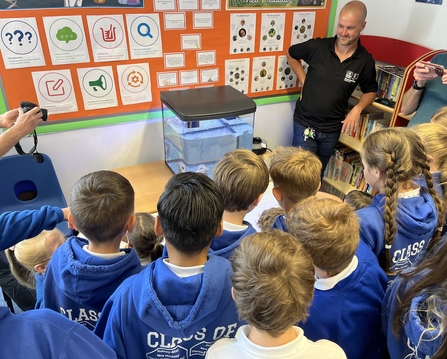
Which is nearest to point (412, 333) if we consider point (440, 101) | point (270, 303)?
point (270, 303)

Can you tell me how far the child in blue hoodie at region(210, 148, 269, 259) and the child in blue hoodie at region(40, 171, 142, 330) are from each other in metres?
0.27

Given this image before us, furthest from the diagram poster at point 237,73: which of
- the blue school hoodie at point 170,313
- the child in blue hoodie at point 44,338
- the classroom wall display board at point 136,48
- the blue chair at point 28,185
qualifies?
the child in blue hoodie at point 44,338

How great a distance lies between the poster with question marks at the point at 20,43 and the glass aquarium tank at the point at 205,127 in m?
0.68

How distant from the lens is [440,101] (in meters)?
1.92

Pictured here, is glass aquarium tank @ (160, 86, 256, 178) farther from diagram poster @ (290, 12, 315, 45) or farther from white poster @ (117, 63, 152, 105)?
diagram poster @ (290, 12, 315, 45)

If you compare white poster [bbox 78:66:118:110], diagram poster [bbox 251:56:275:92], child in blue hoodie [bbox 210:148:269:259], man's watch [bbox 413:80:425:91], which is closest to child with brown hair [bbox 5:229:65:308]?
child in blue hoodie [bbox 210:148:269:259]

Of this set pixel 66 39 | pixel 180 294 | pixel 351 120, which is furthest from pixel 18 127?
pixel 351 120

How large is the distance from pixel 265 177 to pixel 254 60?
1462 mm

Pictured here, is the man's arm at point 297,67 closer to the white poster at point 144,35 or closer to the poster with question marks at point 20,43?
the white poster at point 144,35

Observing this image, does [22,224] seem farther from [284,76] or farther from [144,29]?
[284,76]

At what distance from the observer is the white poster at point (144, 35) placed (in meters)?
1.96

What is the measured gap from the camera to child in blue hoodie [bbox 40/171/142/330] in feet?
3.12

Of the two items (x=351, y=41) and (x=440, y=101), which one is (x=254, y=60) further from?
(x=440, y=101)

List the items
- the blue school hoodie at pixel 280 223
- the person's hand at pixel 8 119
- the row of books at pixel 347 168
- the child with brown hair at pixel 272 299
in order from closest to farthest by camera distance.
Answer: the child with brown hair at pixel 272 299 → the blue school hoodie at pixel 280 223 → the person's hand at pixel 8 119 → the row of books at pixel 347 168
